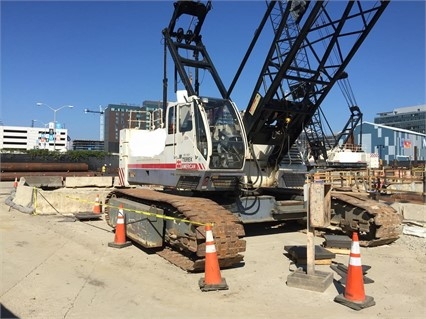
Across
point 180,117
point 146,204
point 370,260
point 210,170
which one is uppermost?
point 180,117

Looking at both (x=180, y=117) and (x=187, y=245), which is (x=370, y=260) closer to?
(x=187, y=245)

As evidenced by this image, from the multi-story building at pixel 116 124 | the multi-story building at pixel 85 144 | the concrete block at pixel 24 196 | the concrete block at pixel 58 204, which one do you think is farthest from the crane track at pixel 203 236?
the multi-story building at pixel 85 144

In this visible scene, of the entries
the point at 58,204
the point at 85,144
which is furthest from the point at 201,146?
the point at 85,144

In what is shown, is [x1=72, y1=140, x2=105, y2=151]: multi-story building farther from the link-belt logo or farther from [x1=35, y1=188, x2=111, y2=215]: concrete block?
the link-belt logo

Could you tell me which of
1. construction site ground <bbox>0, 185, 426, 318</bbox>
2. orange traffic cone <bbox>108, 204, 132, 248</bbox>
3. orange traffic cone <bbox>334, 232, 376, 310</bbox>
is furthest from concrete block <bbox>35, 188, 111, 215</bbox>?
orange traffic cone <bbox>334, 232, 376, 310</bbox>

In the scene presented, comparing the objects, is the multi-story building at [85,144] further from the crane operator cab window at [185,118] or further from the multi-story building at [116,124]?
the crane operator cab window at [185,118]

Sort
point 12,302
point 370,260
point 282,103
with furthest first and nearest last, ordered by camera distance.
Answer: point 282,103 → point 370,260 → point 12,302

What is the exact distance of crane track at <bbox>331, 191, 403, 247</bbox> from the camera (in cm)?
880

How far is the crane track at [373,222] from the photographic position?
880cm

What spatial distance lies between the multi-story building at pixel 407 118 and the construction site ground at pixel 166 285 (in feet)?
362

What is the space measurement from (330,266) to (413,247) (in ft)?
8.95

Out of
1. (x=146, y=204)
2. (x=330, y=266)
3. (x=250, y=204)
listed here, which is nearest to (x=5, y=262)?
(x=146, y=204)

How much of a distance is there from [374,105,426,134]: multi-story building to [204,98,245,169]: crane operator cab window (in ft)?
361

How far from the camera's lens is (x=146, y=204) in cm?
911
